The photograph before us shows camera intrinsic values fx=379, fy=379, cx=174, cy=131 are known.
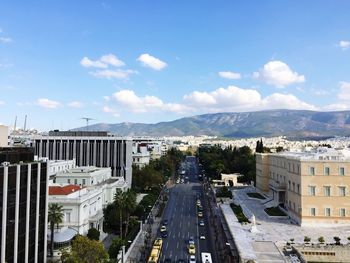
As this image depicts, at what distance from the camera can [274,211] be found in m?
84.0

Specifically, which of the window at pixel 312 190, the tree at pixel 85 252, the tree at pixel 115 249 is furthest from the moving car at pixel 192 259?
the window at pixel 312 190

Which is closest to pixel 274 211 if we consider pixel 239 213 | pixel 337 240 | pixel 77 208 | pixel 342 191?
pixel 239 213

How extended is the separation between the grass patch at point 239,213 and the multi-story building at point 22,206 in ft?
139

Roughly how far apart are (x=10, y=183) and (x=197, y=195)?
90.4m

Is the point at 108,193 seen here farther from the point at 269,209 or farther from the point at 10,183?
the point at 10,183

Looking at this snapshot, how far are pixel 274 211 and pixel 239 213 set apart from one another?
28.4 ft

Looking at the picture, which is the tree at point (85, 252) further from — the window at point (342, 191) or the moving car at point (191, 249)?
the window at point (342, 191)

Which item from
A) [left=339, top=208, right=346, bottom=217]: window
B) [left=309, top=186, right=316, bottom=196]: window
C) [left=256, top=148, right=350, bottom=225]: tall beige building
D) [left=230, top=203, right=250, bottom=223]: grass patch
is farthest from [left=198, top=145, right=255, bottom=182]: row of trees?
[left=339, top=208, right=346, bottom=217]: window

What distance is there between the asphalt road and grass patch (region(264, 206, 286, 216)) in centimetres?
1394

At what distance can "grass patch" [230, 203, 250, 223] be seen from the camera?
242 feet

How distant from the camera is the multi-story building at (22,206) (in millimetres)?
34031

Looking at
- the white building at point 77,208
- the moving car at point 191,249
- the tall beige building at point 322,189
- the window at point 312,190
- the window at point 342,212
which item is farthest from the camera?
the window at point 312,190

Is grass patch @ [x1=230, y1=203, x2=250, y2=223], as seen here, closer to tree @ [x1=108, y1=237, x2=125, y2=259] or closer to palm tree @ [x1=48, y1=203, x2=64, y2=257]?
tree @ [x1=108, y1=237, x2=125, y2=259]

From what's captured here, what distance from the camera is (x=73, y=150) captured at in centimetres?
11994
